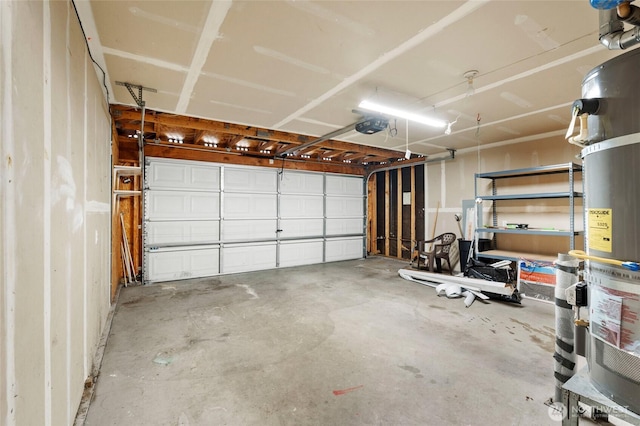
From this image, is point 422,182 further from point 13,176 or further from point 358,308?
point 13,176

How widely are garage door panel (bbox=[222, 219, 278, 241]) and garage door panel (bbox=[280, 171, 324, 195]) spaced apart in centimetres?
85

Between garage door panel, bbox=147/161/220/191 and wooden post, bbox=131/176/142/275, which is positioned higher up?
garage door panel, bbox=147/161/220/191

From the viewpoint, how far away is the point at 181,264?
208 inches

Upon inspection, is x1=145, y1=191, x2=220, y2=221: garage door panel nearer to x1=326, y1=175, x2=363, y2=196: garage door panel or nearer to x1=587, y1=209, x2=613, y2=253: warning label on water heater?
x1=326, y1=175, x2=363, y2=196: garage door panel

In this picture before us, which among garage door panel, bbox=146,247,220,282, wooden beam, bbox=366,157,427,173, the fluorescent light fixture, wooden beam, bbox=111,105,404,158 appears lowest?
garage door panel, bbox=146,247,220,282

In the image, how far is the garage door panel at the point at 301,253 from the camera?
649 centimetres

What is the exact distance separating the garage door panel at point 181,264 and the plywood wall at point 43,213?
330 centimetres

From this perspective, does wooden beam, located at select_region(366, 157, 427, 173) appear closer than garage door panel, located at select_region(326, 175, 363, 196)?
Yes

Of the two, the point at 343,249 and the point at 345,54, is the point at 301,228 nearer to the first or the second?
the point at 343,249

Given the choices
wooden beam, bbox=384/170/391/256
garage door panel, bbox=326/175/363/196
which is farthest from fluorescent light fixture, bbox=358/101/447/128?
wooden beam, bbox=384/170/391/256

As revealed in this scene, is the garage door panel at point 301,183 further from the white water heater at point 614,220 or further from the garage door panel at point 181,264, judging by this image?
the white water heater at point 614,220

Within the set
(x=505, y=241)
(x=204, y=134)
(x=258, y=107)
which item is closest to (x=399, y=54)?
(x=258, y=107)

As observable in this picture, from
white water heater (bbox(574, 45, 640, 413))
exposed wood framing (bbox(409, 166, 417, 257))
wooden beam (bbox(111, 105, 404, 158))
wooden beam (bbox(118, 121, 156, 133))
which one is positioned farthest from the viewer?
exposed wood framing (bbox(409, 166, 417, 257))

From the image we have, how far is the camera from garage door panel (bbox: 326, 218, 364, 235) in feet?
23.7
